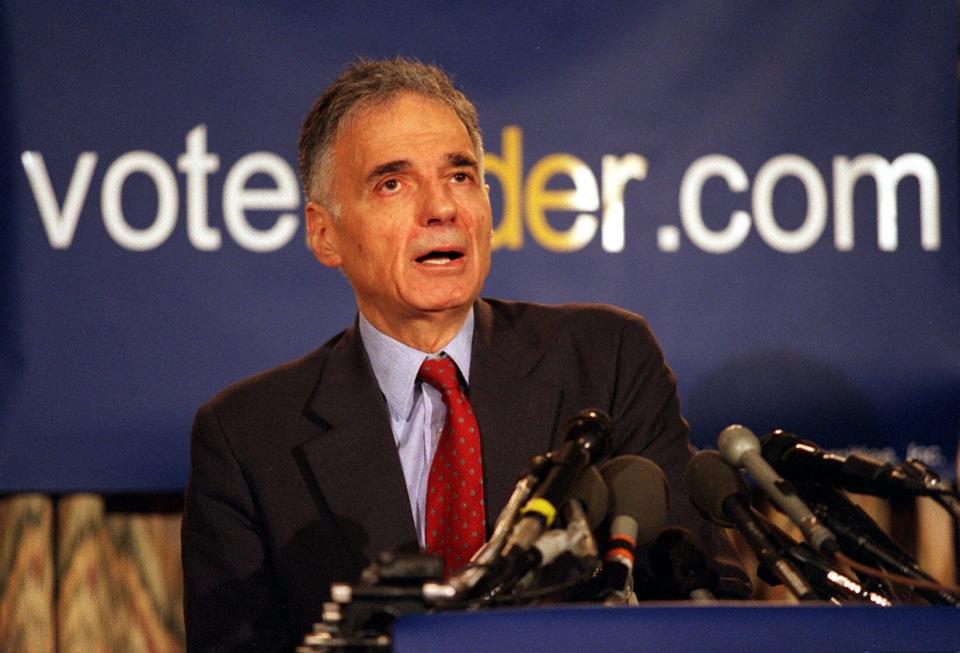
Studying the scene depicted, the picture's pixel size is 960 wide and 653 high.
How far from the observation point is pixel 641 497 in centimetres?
170

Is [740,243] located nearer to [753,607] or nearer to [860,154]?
[860,154]

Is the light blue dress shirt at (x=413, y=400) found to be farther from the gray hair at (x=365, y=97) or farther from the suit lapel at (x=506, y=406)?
the gray hair at (x=365, y=97)

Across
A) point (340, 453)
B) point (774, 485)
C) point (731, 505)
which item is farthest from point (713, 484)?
point (340, 453)

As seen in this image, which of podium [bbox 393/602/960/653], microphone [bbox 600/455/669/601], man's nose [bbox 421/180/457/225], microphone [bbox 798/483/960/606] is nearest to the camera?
podium [bbox 393/602/960/653]

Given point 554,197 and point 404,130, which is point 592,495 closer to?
point 404,130

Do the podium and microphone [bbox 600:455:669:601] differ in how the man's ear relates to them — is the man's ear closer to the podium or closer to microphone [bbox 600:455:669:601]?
microphone [bbox 600:455:669:601]

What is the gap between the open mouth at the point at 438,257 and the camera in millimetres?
2377

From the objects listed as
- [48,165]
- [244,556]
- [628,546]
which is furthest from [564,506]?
[48,165]

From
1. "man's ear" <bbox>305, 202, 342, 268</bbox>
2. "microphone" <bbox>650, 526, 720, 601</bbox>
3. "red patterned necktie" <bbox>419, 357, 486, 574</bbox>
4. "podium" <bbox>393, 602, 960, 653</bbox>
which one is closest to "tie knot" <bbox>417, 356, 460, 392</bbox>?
"red patterned necktie" <bbox>419, 357, 486, 574</bbox>


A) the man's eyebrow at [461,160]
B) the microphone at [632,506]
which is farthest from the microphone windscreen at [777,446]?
the man's eyebrow at [461,160]

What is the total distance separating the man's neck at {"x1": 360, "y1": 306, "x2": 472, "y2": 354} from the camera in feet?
7.99

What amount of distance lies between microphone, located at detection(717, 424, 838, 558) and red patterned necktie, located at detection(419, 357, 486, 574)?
23.8 inches

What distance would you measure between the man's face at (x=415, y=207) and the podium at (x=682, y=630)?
1129 millimetres

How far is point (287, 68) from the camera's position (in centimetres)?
321
